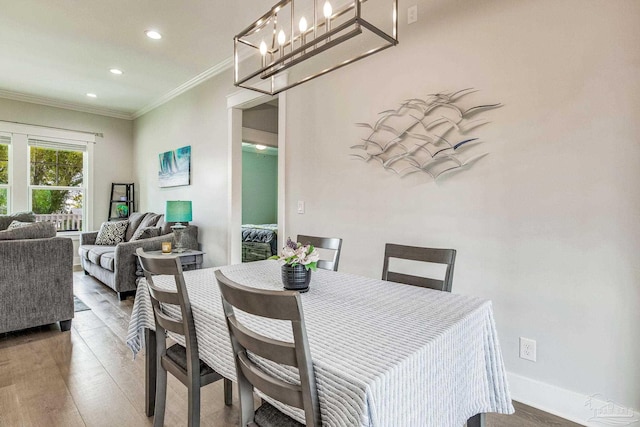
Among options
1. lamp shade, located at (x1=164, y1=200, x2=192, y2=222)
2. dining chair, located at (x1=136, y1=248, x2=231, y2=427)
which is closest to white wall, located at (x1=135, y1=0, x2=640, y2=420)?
Result: dining chair, located at (x1=136, y1=248, x2=231, y2=427)

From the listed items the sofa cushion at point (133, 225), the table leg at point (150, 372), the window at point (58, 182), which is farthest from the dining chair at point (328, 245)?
the window at point (58, 182)

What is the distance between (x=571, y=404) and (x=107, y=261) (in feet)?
14.9

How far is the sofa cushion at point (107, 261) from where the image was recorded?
13.5 feet

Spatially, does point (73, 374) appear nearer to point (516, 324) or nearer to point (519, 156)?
point (516, 324)

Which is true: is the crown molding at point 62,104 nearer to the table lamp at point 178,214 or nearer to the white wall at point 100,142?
the white wall at point 100,142

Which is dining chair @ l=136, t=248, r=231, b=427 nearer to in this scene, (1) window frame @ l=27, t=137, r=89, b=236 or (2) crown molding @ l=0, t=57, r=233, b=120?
(2) crown molding @ l=0, t=57, r=233, b=120

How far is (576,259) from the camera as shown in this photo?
179cm

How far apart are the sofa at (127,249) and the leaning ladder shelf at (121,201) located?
976 mm

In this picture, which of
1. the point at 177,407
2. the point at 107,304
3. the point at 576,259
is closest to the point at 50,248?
the point at 107,304

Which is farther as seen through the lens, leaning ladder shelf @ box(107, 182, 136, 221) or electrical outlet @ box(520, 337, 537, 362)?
leaning ladder shelf @ box(107, 182, 136, 221)

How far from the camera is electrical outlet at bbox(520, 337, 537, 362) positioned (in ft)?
6.38

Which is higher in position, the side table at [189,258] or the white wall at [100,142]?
the white wall at [100,142]

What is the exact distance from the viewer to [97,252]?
4559 millimetres

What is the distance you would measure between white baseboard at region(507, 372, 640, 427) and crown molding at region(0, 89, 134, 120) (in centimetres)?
694
